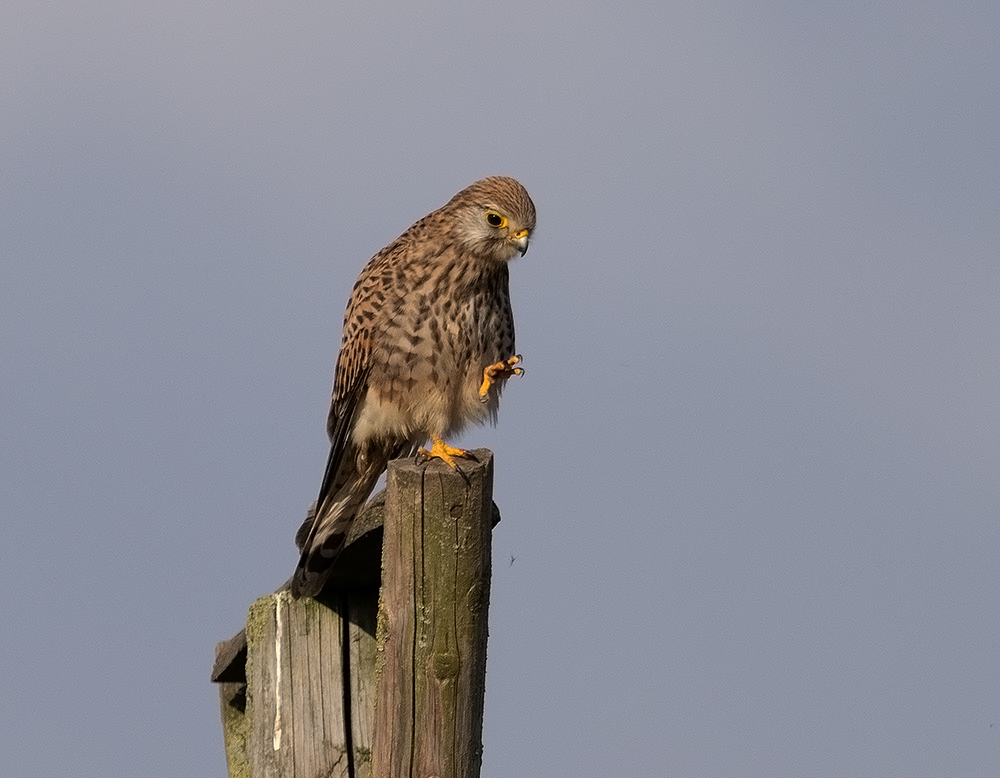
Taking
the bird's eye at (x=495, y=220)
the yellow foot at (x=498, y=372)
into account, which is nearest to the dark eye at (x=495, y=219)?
the bird's eye at (x=495, y=220)

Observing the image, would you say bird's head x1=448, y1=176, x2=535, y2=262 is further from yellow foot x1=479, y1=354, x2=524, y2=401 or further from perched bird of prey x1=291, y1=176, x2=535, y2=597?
yellow foot x1=479, y1=354, x2=524, y2=401

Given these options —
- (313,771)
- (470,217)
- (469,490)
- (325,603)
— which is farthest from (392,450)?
(469,490)

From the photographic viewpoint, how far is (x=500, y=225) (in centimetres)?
507

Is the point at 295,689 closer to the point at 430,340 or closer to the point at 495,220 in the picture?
the point at 430,340

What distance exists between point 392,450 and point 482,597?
1927mm

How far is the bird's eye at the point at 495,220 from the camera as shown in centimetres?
507

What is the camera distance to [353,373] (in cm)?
508

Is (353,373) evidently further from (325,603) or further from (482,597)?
(482,597)

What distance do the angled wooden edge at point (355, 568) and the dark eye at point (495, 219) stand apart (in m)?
1.39

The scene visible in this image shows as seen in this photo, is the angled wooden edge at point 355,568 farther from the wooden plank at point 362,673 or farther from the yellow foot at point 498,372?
the yellow foot at point 498,372

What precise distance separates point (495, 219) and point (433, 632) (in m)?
2.20

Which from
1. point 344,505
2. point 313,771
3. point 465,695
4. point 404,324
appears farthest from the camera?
point 404,324

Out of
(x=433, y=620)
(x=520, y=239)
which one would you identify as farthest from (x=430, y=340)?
(x=433, y=620)

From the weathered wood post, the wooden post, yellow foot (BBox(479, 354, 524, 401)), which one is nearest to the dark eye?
yellow foot (BBox(479, 354, 524, 401))
